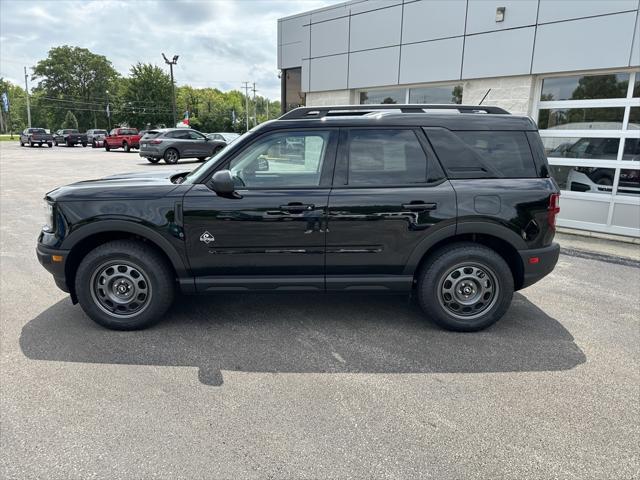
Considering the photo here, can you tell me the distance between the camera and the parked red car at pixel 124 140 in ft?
104

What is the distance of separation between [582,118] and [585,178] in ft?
3.52

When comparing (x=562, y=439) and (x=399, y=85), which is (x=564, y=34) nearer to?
(x=399, y=85)

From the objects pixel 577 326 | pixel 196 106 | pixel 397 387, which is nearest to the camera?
pixel 397 387

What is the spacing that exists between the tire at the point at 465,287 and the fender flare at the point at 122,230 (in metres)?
2.18

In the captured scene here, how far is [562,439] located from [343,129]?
2.73m

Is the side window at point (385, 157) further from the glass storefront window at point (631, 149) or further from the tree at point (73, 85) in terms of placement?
the tree at point (73, 85)

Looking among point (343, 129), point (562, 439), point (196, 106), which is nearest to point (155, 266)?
point (343, 129)

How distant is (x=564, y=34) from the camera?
7727 millimetres

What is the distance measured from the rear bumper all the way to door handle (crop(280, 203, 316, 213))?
188cm

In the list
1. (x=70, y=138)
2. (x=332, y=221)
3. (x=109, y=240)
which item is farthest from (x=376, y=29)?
(x=70, y=138)

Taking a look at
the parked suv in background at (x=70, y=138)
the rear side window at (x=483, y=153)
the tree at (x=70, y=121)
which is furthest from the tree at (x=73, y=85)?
the rear side window at (x=483, y=153)

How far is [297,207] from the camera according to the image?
368 cm

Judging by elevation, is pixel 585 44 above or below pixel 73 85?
below

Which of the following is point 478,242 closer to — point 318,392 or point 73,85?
point 318,392
